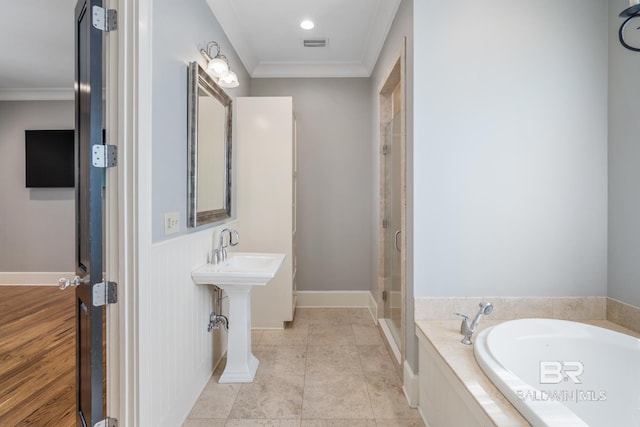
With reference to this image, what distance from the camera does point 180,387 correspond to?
180 centimetres

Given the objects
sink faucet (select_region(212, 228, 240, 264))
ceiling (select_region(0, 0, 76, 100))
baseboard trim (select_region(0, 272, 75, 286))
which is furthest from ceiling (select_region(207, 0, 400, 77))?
baseboard trim (select_region(0, 272, 75, 286))

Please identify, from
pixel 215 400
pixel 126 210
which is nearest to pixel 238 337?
pixel 215 400

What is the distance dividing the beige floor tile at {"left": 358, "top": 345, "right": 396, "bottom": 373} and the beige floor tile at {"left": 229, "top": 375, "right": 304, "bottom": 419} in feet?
1.74

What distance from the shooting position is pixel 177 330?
177 cm

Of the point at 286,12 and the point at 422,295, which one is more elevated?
the point at 286,12

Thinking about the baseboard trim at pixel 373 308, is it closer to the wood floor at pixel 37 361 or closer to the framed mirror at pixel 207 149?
the framed mirror at pixel 207 149

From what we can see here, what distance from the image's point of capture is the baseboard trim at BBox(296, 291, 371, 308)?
147 inches

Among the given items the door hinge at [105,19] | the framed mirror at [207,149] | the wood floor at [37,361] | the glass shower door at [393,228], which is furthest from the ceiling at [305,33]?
the wood floor at [37,361]

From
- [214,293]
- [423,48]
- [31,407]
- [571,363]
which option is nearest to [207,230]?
[214,293]

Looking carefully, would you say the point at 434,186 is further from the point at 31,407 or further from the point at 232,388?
the point at 31,407

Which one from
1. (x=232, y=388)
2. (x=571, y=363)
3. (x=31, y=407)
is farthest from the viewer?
(x=232, y=388)

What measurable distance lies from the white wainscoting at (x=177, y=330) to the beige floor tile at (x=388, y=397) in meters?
1.13

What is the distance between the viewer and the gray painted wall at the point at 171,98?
1590 mm

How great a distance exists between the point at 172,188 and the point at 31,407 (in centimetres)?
155
